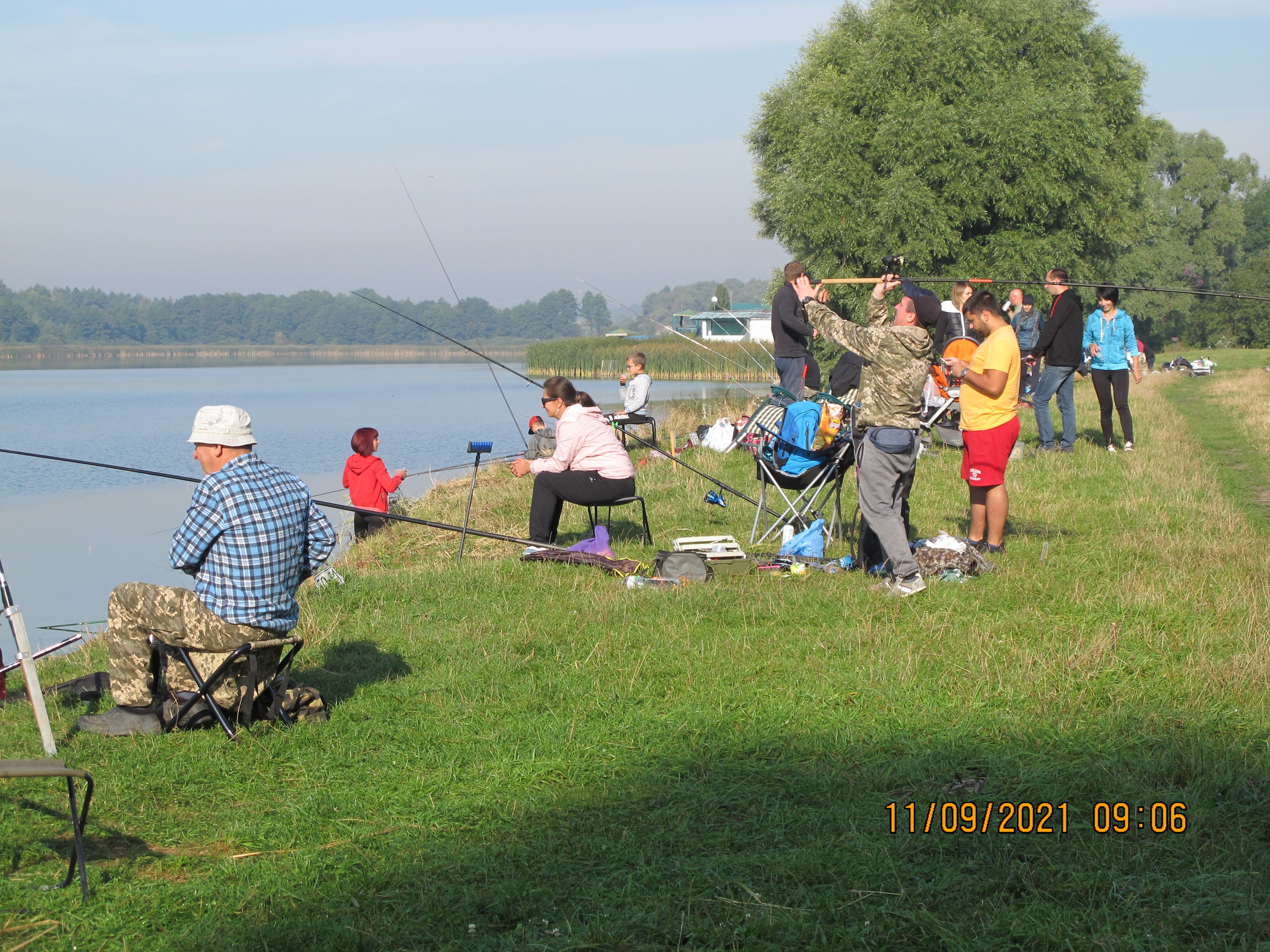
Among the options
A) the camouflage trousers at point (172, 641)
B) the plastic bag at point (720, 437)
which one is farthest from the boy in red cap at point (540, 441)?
the camouflage trousers at point (172, 641)

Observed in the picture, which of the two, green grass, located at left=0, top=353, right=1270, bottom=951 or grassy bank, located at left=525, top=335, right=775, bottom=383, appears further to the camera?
grassy bank, located at left=525, top=335, right=775, bottom=383

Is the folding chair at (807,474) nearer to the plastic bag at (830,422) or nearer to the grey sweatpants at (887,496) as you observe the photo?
the plastic bag at (830,422)

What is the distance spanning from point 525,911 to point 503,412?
28.0 m

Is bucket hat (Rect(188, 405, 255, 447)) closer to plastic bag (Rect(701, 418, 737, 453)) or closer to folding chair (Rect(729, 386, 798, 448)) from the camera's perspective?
folding chair (Rect(729, 386, 798, 448))

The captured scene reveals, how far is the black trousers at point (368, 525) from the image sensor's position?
36.5 ft

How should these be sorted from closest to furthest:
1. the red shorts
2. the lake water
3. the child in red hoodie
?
the red shorts
the child in red hoodie
the lake water

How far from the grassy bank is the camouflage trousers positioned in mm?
33171

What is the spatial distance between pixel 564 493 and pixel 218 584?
369cm

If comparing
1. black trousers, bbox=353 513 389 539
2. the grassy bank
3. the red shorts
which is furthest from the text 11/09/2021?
the grassy bank

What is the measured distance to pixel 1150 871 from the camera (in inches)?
122

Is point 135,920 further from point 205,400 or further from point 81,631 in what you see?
point 205,400

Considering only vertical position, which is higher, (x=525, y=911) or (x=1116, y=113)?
(x=1116, y=113)

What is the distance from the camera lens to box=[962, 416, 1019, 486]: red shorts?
6.84m

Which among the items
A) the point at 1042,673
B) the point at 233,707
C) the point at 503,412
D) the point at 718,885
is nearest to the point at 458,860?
the point at 718,885
